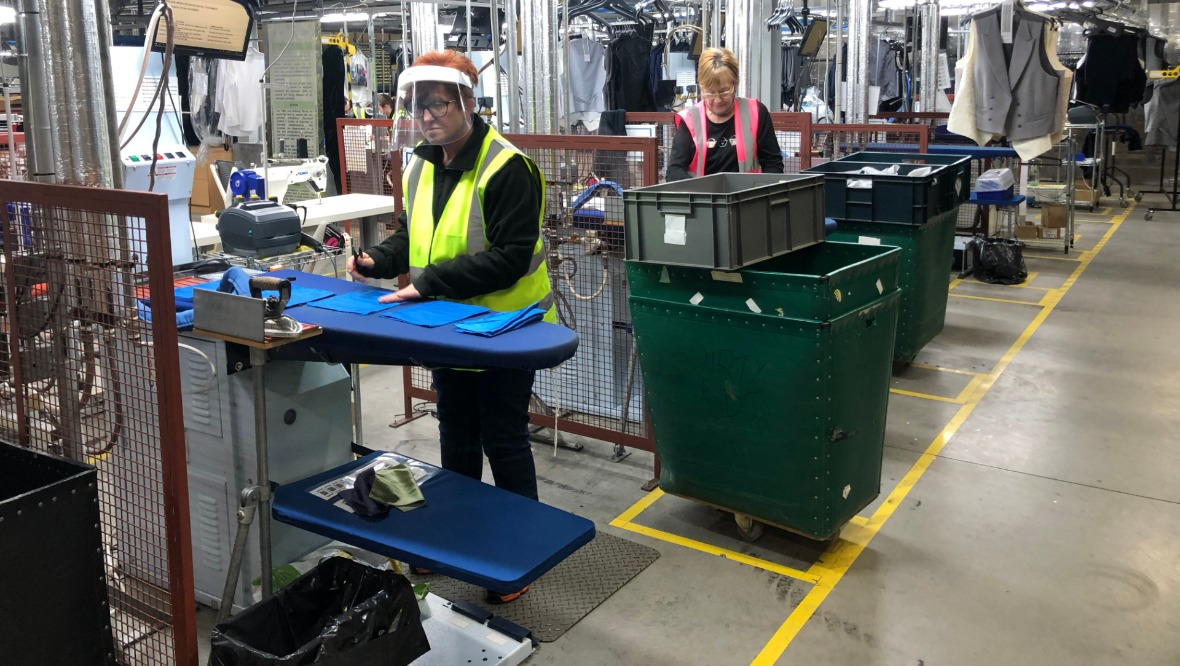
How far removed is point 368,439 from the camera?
4.55 metres

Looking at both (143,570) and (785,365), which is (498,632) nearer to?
(143,570)

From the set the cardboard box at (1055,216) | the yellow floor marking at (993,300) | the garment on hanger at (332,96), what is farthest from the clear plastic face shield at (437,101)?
the cardboard box at (1055,216)

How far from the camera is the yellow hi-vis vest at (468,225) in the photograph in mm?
2775

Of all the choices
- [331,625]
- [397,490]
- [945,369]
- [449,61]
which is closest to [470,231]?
[449,61]

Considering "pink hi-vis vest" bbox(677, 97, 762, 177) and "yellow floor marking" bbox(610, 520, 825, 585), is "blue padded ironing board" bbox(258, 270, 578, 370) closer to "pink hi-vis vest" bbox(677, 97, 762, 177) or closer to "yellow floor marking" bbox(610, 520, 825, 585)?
"yellow floor marking" bbox(610, 520, 825, 585)

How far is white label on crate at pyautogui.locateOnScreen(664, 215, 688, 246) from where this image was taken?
3.25 m

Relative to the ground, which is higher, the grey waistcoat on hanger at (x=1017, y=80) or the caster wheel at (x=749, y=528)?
the grey waistcoat on hanger at (x=1017, y=80)

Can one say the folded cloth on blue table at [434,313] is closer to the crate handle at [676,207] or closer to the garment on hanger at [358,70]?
the crate handle at [676,207]

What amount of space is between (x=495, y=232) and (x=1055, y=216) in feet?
27.0

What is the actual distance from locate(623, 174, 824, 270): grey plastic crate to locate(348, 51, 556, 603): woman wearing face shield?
0.52 metres

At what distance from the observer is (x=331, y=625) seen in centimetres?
219

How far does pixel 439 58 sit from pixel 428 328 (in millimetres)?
835

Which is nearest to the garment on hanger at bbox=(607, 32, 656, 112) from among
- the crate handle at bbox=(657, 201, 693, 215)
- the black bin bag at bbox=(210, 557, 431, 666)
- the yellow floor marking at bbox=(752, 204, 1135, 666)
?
the yellow floor marking at bbox=(752, 204, 1135, 666)

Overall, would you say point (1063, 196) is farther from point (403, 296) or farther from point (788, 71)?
point (403, 296)
